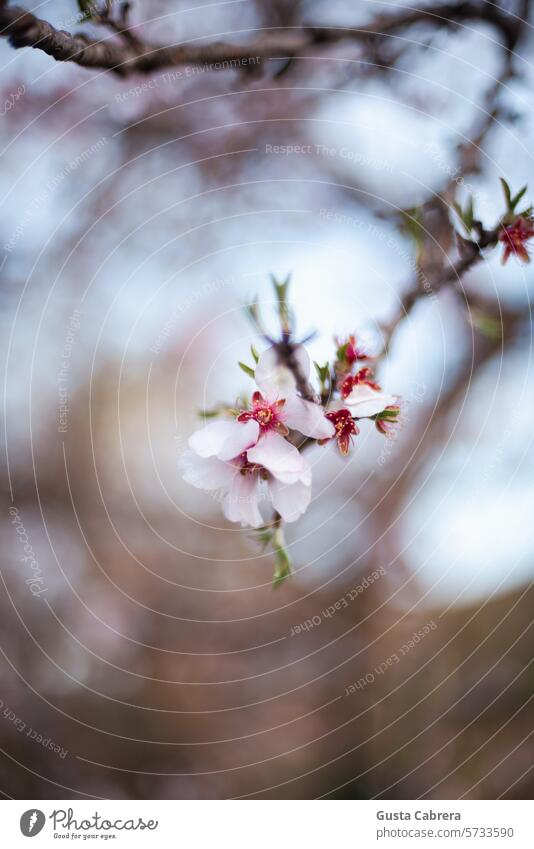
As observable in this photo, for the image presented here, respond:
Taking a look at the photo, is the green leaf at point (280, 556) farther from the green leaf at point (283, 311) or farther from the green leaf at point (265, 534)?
the green leaf at point (283, 311)

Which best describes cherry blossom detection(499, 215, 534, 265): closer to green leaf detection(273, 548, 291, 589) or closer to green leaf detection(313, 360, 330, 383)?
green leaf detection(313, 360, 330, 383)

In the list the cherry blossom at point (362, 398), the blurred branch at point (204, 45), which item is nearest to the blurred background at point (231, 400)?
the blurred branch at point (204, 45)

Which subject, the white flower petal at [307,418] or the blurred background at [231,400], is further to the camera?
the blurred background at [231,400]

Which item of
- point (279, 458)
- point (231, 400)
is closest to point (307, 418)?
point (279, 458)

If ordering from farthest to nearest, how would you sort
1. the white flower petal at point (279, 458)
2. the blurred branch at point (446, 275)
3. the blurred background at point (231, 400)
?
1. the blurred background at point (231, 400)
2. the blurred branch at point (446, 275)
3. the white flower petal at point (279, 458)

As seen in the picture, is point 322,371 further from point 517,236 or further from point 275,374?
point 517,236

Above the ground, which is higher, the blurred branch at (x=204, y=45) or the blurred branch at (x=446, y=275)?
the blurred branch at (x=204, y=45)
